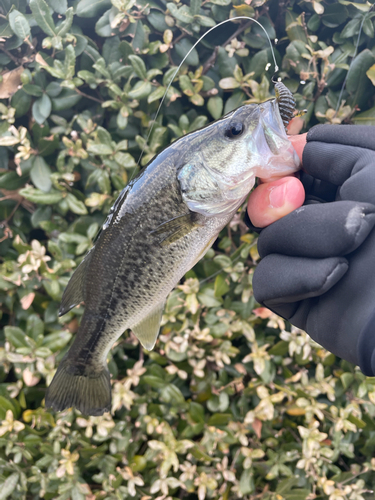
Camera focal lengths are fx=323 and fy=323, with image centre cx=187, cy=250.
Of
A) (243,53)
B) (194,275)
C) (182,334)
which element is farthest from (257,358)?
(243,53)

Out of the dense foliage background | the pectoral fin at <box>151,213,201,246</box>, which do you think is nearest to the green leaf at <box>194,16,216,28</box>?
the dense foliage background

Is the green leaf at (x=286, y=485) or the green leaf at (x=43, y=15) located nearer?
the green leaf at (x=43, y=15)

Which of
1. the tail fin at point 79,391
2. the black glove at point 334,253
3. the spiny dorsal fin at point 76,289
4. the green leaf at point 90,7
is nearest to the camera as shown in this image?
the black glove at point 334,253

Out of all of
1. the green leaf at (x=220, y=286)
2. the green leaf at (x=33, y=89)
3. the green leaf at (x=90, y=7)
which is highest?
the green leaf at (x=90, y=7)

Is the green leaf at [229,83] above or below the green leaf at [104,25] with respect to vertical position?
below

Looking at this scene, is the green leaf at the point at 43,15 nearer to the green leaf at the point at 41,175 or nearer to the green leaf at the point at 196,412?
the green leaf at the point at 41,175

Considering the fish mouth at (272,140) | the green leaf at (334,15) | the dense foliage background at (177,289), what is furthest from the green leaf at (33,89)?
the green leaf at (334,15)

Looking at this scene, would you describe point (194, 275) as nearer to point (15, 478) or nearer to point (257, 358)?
point (257, 358)
